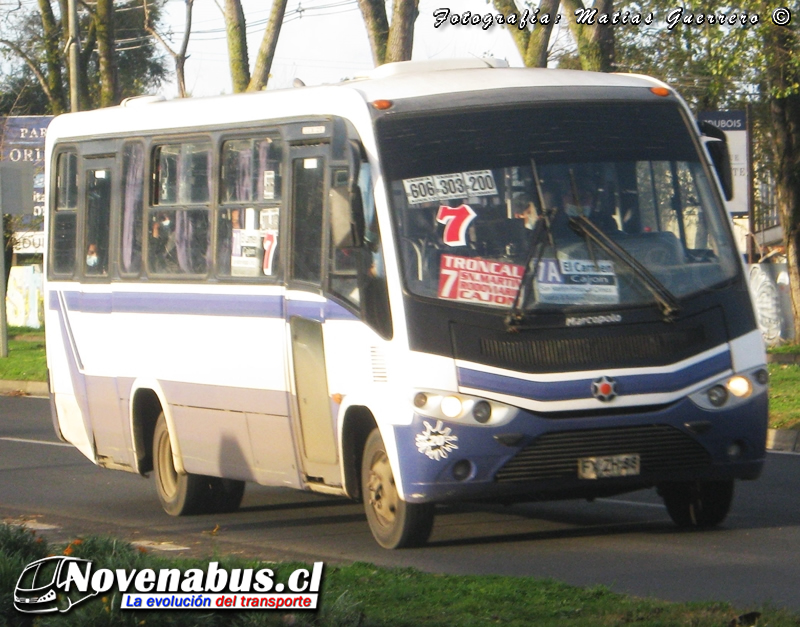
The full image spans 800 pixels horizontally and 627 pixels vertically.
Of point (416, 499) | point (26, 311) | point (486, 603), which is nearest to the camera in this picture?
point (486, 603)

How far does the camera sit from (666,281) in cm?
923

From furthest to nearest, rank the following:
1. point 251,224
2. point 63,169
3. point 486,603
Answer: point 63,169
point 251,224
point 486,603

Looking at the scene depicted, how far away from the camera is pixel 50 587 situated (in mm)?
6105

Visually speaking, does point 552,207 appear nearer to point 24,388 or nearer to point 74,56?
point 24,388

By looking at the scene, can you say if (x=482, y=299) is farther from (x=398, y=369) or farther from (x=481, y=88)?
(x=481, y=88)

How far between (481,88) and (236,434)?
2998 mm

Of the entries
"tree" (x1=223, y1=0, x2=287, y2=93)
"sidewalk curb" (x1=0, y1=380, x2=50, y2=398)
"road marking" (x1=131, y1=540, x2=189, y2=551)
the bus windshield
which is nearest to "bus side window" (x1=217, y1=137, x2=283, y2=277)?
the bus windshield

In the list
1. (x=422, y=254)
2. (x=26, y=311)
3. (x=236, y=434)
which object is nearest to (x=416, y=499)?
(x=422, y=254)

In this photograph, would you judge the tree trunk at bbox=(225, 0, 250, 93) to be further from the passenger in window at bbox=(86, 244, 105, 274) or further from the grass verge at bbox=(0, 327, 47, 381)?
the passenger in window at bbox=(86, 244, 105, 274)

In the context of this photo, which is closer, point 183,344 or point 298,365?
point 298,365

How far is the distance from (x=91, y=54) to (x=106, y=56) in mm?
23198

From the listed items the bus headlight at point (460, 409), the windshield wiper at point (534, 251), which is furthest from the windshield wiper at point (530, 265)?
the bus headlight at point (460, 409)

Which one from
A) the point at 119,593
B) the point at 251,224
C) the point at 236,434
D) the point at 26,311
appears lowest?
the point at 26,311

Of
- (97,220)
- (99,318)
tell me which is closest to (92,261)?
(97,220)
